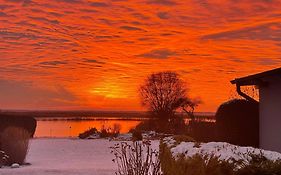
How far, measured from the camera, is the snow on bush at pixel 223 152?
7.12 meters

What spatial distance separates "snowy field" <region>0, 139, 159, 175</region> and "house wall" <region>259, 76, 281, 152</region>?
189 inches

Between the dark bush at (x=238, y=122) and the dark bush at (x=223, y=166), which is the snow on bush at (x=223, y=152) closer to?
the dark bush at (x=223, y=166)

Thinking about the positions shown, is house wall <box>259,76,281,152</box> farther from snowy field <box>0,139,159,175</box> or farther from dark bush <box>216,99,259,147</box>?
snowy field <box>0,139,159,175</box>

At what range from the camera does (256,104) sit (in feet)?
56.6

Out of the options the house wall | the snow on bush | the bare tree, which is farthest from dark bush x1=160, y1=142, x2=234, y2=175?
the bare tree

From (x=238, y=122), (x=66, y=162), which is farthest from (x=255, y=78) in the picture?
(x=66, y=162)

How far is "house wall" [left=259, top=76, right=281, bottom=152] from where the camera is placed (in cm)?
1390

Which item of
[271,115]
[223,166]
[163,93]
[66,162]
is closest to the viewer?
[223,166]

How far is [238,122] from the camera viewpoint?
1692cm

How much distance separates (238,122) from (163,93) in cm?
2743

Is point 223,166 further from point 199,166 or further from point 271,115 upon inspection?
point 271,115

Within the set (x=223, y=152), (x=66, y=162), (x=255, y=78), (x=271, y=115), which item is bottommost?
(x=66, y=162)

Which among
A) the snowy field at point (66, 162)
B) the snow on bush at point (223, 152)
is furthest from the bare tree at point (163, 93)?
the snow on bush at point (223, 152)

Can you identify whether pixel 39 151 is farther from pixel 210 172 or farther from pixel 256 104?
pixel 210 172
